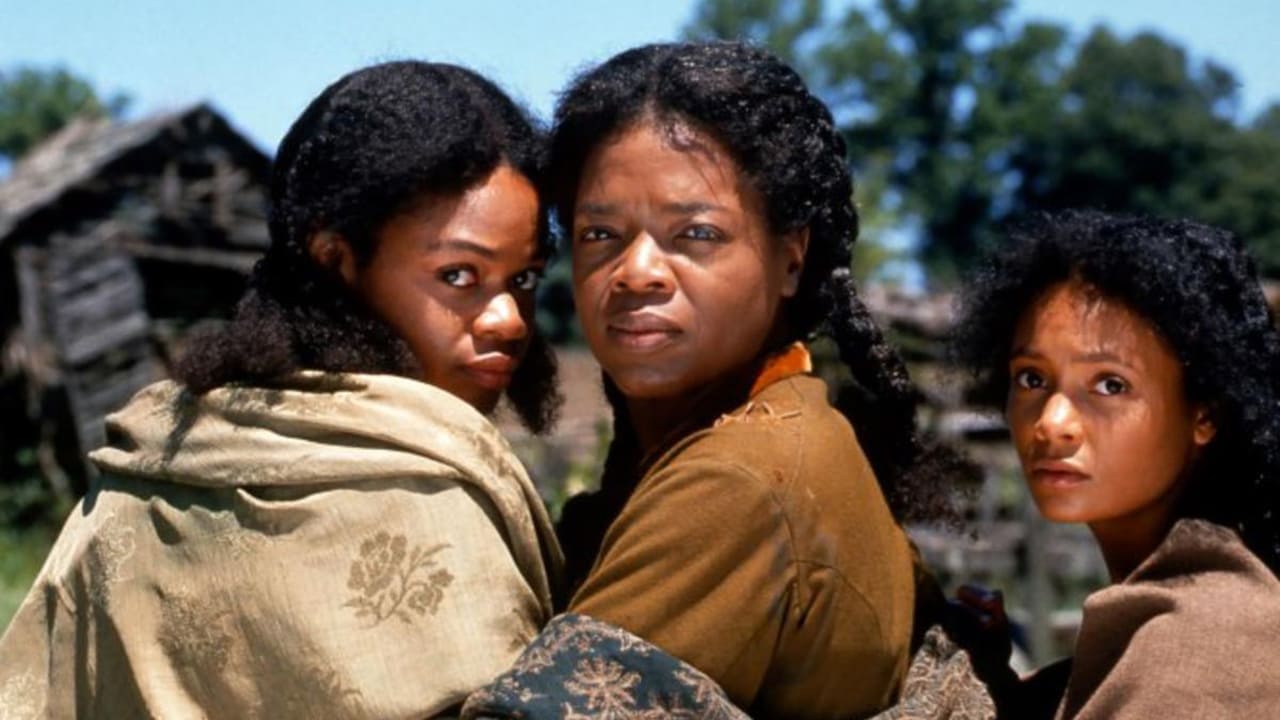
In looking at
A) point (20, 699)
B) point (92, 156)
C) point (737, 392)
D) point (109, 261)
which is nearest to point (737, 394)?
point (737, 392)

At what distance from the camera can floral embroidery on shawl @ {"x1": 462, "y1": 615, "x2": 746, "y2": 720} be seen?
7.86ft

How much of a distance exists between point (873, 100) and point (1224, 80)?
478 inches

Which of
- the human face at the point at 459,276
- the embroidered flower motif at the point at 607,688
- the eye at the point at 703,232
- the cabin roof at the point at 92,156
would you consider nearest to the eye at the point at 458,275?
the human face at the point at 459,276

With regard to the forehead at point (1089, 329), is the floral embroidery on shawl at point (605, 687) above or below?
below

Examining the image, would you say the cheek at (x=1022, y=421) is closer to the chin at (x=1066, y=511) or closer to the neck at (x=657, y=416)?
the chin at (x=1066, y=511)

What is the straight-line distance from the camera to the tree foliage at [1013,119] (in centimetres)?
5897

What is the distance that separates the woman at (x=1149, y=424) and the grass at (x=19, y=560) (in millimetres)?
6022

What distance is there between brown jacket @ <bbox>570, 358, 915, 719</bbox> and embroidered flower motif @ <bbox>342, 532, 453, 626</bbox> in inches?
7.7

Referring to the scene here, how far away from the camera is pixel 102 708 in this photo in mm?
2768

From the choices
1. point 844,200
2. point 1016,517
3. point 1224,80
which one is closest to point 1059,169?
point 1224,80

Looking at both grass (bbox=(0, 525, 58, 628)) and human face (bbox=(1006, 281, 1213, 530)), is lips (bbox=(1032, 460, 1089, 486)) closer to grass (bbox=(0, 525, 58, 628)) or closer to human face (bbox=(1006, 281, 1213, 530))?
human face (bbox=(1006, 281, 1213, 530))

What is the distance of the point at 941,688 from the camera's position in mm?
2643

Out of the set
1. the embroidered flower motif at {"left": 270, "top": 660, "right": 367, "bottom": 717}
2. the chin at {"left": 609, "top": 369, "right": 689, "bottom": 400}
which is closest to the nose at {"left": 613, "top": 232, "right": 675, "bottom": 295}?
the chin at {"left": 609, "top": 369, "right": 689, "bottom": 400}

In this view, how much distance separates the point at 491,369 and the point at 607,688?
667mm
